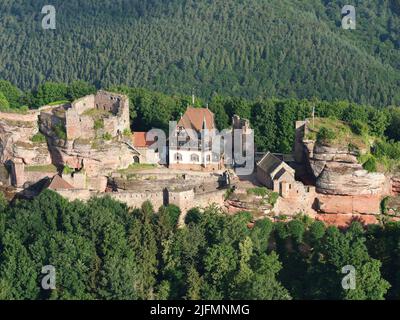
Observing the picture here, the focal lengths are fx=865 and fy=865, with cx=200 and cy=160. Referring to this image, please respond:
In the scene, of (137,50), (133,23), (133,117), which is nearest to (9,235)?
(133,117)

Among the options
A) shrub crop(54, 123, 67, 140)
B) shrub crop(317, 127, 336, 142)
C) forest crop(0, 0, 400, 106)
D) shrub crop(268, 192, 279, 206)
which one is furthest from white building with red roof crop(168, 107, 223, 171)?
forest crop(0, 0, 400, 106)

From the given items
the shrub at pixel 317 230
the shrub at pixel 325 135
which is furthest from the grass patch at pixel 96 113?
the shrub at pixel 317 230

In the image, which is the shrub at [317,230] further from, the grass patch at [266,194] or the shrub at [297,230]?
the grass patch at [266,194]

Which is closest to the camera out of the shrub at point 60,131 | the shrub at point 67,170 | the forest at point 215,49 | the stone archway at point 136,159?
the shrub at point 67,170

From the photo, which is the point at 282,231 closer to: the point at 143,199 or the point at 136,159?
the point at 143,199

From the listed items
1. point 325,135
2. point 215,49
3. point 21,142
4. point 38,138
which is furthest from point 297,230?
point 215,49
